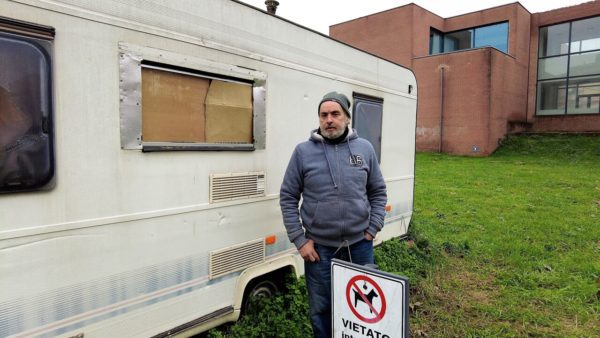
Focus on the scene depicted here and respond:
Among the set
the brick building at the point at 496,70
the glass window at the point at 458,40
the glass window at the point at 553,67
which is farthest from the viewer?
the glass window at the point at 458,40

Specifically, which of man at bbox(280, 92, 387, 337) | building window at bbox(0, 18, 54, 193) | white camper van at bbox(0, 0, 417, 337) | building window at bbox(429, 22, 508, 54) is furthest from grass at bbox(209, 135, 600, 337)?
building window at bbox(429, 22, 508, 54)

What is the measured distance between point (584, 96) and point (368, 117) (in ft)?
84.3

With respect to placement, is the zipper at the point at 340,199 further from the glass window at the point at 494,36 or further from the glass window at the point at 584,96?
the glass window at the point at 494,36

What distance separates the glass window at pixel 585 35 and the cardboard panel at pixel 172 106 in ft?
93.8

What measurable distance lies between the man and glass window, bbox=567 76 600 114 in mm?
27019

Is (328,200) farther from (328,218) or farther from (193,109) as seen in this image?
(193,109)

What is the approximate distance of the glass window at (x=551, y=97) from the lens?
2572 cm

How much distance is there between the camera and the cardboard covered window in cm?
279

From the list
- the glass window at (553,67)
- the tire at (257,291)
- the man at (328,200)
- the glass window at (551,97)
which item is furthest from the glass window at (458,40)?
the man at (328,200)

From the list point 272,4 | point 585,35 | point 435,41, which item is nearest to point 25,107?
point 272,4

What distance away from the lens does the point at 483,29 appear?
27.0 meters

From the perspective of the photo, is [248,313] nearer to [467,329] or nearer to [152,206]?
[152,206]

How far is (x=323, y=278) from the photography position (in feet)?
10.0

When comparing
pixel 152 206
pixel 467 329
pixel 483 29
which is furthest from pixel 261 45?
pixel 483 29
